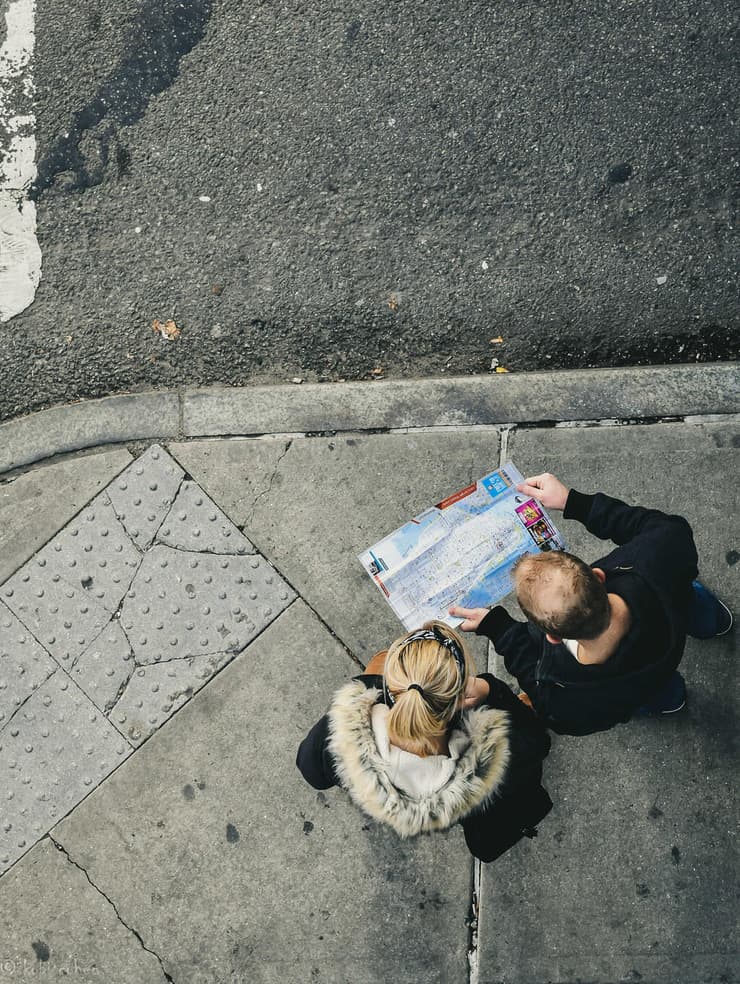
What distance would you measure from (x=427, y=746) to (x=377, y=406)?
5.88ft

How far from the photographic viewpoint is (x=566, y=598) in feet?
7.41

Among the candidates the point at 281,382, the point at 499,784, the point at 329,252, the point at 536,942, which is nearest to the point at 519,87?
the point at 329,252

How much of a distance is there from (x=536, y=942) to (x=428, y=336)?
278cm

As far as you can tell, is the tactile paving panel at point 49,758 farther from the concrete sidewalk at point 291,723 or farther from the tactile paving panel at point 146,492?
the tactile paving panel at point 146,492

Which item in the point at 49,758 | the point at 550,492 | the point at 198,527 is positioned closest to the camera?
the point at 550,492

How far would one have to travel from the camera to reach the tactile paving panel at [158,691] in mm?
3398

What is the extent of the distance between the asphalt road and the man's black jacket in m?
1.15

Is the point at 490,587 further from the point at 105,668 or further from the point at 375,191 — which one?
the point at 375,191

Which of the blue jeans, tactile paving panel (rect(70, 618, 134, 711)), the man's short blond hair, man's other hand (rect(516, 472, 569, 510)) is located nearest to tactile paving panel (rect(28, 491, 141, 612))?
tactile paving panel (rect(70, 618, 134, 711))

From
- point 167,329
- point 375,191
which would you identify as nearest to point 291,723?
point 167,329

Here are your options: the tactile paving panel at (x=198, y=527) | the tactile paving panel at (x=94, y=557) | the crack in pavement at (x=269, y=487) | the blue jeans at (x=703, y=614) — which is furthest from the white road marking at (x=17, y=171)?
the blue jeans at (x=703, y=614)

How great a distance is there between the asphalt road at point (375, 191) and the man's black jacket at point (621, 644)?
3.77ft

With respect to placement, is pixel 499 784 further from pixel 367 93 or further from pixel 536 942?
pixel 367 93

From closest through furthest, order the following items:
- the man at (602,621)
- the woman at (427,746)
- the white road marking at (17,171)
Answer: the woman at (427,746) → the man at (602,621) → the white road marking at (17,171)
